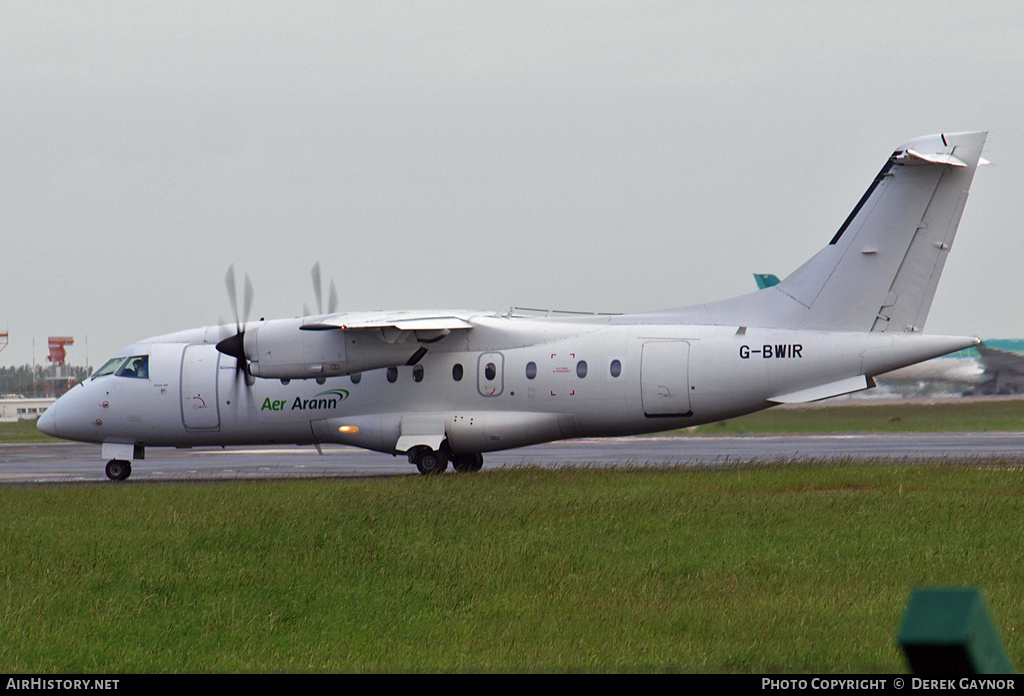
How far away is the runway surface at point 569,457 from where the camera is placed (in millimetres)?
28328

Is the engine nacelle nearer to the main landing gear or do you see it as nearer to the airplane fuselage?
the airplane fuselage

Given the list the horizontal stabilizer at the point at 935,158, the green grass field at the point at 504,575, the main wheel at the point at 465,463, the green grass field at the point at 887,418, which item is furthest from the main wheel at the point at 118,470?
the green grass field at the point at 887,418

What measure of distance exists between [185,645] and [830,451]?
2670 cm

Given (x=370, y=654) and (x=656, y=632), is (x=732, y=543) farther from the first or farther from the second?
(x=370, y=654)

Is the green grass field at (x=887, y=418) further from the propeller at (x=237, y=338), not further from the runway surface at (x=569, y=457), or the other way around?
the propeller at (x=237, y=338)

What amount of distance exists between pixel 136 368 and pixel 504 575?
18.6m

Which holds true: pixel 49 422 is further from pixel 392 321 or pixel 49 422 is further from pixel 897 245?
pixel 897 245

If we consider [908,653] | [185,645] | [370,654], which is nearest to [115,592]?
[185,645]

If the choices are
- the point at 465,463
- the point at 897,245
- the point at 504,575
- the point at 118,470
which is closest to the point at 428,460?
the point at 465,463

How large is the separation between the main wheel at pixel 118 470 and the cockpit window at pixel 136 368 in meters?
2.37

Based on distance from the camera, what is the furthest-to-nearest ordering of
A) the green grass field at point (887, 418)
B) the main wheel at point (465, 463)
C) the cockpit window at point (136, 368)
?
the green grass field at point (887, 418) < the cockpit window at point (136, 368) < the main wheel at point (465, 463)

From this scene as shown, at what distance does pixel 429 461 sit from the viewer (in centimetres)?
2527

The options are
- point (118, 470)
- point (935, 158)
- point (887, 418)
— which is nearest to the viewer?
point (935, 158)

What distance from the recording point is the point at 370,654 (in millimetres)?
8695
